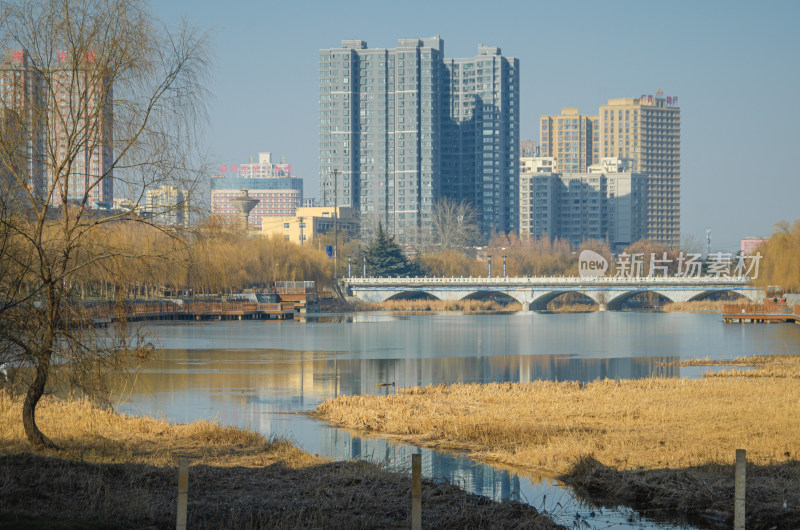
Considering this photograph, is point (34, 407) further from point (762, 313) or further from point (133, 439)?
point (762, 313)

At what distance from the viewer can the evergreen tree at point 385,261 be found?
112 m

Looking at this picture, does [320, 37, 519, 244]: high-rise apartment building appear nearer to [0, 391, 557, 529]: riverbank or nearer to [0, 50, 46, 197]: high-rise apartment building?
[0, 391, 557, 529]: riverbank

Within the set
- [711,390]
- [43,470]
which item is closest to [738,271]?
[711,390]

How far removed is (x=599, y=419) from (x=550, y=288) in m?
77.9

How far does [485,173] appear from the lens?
A: 192000mm

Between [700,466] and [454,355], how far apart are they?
90.4 feet

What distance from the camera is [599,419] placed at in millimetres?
20062

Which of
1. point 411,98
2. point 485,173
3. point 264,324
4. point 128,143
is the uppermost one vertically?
point 411,98

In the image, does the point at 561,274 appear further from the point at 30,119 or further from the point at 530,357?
the point at 30,119

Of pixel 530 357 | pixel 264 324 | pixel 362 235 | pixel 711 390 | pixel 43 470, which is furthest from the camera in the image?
pixel 362 235

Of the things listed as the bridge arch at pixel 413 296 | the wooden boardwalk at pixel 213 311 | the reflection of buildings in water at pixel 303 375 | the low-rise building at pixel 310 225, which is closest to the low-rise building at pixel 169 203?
the reflection of buildings in water at pixel 303 375

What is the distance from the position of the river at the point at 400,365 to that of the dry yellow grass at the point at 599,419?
3.14 feet

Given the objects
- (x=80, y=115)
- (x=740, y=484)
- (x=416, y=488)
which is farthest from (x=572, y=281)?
(x=416, y=488)

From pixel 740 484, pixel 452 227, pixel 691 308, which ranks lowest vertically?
pixel 691 308
